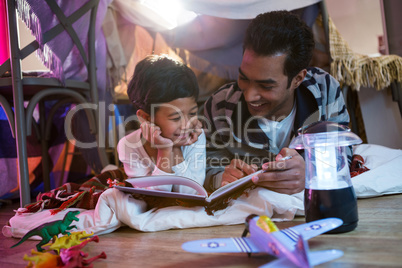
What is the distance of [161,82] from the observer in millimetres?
959

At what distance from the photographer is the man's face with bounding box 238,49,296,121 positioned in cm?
96

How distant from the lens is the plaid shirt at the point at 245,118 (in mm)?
1041

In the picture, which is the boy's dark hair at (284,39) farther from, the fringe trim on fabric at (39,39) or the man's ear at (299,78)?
the fringe trim on fabric at (39,39)

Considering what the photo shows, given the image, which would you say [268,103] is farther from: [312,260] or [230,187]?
[312,260]

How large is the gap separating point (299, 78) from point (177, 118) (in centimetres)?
36

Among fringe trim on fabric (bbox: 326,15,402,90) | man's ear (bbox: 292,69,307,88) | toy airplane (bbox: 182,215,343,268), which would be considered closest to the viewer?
toy airplane (bbox: 182,215,343,268)

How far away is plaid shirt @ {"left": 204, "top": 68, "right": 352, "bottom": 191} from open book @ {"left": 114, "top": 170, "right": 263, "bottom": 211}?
0.58 feet

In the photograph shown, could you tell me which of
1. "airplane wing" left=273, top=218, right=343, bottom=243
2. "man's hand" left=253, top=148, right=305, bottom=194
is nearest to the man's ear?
"man's hand" left=253, top=148, right=305, bottom=194

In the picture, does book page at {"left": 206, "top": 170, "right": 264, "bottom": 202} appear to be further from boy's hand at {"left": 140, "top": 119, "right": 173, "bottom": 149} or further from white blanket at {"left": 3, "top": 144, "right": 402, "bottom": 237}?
boy's hand at {"left": 140, "top": 119, "right": 173, "bottom": 149}

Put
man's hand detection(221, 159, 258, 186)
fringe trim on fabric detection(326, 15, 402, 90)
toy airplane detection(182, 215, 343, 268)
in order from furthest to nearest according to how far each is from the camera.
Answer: fringe trim on fabric detection(326, 15, 402, 90) → man's hand detection(221, 159, 258, 186) → toy airplane detection(182, 215, 343, 268)

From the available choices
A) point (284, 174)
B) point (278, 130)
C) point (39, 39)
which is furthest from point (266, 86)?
point (39, 39)

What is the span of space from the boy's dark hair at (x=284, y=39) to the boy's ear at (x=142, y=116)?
1.11 feet

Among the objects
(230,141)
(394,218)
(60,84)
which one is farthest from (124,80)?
(394,218)

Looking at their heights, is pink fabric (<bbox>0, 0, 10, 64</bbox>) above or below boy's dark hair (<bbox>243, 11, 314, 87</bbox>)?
above
